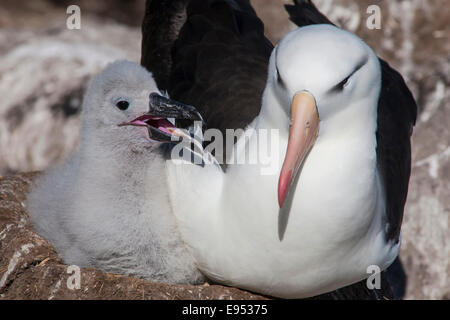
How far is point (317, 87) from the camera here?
7.74 feet

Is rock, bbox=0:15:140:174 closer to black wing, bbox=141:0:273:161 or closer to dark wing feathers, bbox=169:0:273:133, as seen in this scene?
black wing, bbox=141:0:273:161

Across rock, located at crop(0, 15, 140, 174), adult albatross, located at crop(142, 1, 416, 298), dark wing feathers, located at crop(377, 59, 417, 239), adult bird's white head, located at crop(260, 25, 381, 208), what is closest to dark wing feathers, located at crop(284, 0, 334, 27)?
dark wing feathers, located at crop(377, 59, 417, 239)

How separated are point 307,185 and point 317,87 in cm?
43

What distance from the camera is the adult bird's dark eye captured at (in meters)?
3.09

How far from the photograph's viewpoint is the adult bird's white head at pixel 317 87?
93.0 inches

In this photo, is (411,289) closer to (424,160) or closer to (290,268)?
(424,160)

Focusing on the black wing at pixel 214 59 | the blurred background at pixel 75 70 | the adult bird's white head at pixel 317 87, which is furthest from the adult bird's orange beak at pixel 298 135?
the blurred background at pixel 75 70

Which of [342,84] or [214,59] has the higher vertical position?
[342,84]

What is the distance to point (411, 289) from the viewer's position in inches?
188

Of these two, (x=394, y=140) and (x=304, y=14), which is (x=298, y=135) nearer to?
(x=394, y=140)

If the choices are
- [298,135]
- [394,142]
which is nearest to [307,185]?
[298,135]

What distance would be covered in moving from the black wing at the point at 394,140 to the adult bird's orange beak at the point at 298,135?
0.79 metres

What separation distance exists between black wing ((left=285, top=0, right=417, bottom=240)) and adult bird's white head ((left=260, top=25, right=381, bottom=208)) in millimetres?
656
